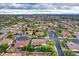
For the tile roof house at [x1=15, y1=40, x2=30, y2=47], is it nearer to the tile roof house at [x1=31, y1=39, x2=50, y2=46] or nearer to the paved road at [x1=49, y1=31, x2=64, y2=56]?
the tile roof house at [x1=31, y1=39, x2=50, y2=46]

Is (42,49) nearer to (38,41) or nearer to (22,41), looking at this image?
(38,41)

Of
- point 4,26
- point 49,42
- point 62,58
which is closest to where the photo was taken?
point 62,58

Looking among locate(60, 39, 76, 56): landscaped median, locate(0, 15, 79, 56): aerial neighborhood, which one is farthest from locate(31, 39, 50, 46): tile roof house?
locate(60, 39, 76, 56): landscaped median

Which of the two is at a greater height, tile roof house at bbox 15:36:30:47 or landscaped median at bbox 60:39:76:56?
tile roof house at bbox 15:36:30:47

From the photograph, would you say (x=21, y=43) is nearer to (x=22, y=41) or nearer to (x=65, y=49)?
(x=22, y=41)

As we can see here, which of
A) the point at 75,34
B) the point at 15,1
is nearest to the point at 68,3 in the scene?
the point at 75,34

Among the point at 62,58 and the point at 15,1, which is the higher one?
the point at 15,1

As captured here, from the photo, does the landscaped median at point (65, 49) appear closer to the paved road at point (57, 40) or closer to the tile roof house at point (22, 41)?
the paved road at point (57, 40)

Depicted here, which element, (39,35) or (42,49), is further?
(39,35)

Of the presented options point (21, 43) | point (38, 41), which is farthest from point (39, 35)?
point (21, 43)

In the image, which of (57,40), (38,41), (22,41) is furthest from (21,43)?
(57,40)

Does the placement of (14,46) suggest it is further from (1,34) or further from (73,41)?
(73,41)
